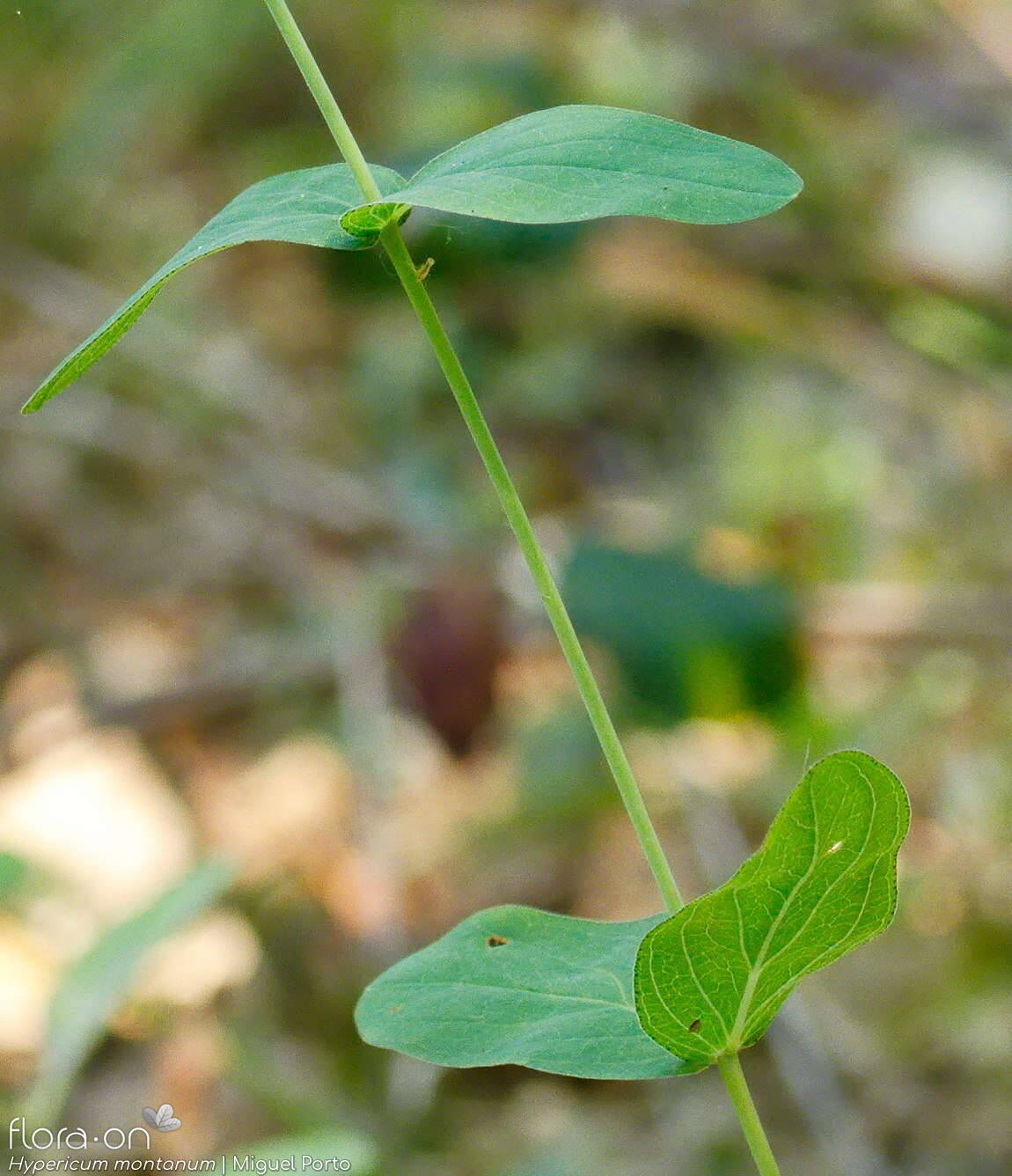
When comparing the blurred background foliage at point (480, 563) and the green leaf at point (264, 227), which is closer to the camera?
the green leaf at point (264, 227)

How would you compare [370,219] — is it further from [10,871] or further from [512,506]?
[10,871]

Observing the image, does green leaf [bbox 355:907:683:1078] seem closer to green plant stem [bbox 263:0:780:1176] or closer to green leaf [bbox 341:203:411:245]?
green plant stem [bbox 263:0:780:1176]

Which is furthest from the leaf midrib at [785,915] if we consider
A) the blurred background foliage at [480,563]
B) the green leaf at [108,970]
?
the green leaf at [108,970]

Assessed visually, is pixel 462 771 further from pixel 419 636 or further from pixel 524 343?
pixel 524 343

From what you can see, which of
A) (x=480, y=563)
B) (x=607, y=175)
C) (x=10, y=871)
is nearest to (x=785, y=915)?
(x=607, y=175)

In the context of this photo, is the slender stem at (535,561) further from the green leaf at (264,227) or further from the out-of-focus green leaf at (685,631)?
the out-of-focus green leaf at (685,631)

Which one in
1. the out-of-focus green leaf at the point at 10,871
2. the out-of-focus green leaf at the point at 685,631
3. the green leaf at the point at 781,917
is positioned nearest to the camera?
the green leaf at the point at 781,917

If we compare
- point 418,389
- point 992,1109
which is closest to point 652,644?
point 992,1109

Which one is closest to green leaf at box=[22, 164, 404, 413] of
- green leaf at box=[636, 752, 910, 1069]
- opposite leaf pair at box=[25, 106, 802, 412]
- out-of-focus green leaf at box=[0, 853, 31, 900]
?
opposite leaf pair at box=[25, 106, 802, 412]
